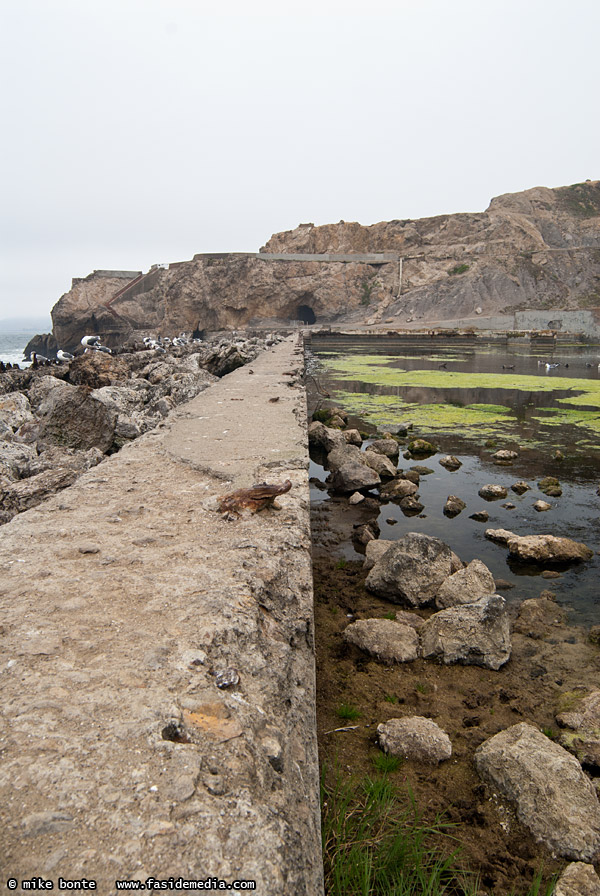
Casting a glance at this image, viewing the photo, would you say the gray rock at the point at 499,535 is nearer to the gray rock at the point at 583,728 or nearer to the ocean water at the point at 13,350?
the gray rock at the point at 583,728

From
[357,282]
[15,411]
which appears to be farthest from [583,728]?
[357,282]

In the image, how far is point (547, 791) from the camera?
2150 mm

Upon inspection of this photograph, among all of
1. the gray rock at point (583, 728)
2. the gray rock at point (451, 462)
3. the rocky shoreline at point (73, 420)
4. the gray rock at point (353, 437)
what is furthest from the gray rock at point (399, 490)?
the gray rock at point (583, 728)

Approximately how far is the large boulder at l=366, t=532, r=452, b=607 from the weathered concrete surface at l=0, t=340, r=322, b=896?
1.12m

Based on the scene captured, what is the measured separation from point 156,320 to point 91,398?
4821 cm

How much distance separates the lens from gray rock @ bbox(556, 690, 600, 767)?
2520 millimetres

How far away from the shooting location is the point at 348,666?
329 cm

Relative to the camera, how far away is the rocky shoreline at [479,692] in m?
2.12

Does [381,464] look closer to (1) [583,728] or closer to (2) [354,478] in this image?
(2) [354,478]

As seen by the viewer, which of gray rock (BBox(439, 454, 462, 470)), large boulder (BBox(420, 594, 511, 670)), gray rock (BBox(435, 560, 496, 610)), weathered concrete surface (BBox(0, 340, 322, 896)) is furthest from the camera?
gray rock (BBox(439, 454, 462, 470))

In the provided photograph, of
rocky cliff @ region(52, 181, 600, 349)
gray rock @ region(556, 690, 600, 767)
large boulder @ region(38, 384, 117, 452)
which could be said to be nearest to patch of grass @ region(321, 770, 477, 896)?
gray rock @ region(556, 690, 600, 767)

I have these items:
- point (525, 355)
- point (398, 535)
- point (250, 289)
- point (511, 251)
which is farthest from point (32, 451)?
point (511, 251)

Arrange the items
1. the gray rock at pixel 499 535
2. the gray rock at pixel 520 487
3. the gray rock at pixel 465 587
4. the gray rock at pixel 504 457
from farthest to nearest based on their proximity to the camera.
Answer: the gray rock at pixel 504 457 < the gray rock at pixel 520 487 < the gray rock at pixel 499 535 < the gray rock at pixel 465 587

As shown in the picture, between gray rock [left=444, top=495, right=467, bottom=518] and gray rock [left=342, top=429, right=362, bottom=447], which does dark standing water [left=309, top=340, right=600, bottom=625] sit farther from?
gray rock [left=342, top=429, right=362, bottom=447]
